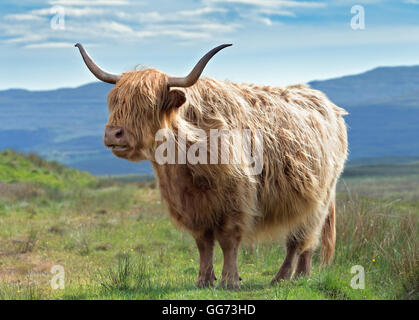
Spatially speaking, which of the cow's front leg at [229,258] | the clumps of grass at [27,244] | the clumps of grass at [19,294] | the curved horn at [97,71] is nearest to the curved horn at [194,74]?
the curved horn at [97,71]

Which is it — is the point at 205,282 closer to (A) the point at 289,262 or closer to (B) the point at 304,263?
(A) the point at 289,262

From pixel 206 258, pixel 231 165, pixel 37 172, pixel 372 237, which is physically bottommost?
pixel 37 172

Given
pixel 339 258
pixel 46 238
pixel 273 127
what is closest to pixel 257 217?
pixel 273 127

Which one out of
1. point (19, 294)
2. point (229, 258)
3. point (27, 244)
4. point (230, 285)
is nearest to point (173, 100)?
point (229, 258)

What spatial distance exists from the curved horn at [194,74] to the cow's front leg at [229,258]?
56.8 inches

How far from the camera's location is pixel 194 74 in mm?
4684

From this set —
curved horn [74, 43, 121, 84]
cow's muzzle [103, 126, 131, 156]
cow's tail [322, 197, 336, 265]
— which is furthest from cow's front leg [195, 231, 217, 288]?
cow's tail [322, 197, 336, 265]

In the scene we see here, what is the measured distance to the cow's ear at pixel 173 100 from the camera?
4795 mm

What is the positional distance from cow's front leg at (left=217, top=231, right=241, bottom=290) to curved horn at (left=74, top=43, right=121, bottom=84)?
1.70m

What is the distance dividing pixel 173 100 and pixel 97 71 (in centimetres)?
81

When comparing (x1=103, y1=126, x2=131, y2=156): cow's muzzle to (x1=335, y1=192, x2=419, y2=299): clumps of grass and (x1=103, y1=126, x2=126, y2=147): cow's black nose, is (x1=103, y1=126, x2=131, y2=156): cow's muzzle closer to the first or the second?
(x1=103, y1=126, x2=126, y2=147): cow's black nose

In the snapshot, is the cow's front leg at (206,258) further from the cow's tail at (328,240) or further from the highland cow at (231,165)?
the cow's tail at (328,240)

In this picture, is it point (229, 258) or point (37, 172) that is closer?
point (229, 258)

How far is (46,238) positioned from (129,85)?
6067mm
